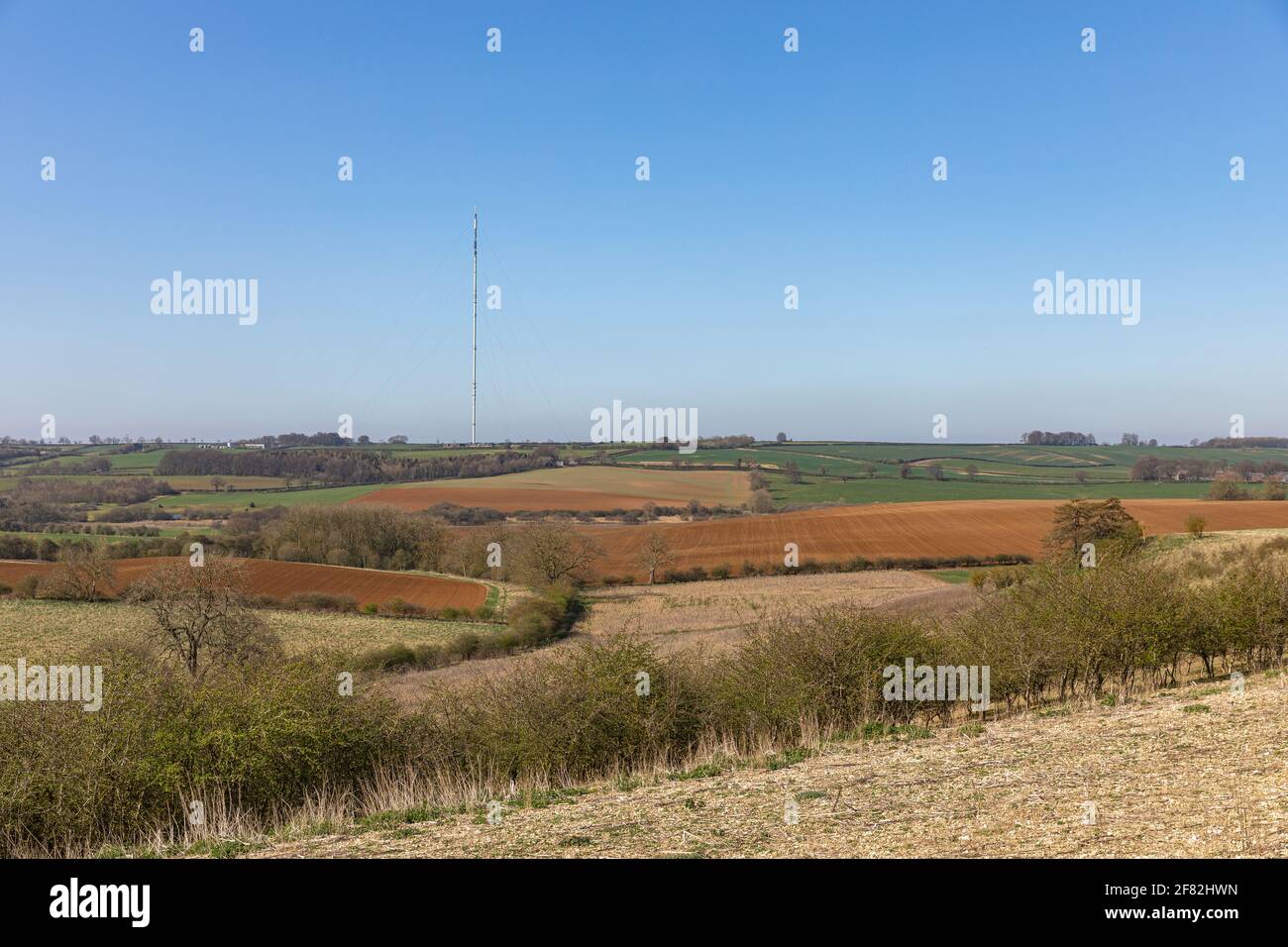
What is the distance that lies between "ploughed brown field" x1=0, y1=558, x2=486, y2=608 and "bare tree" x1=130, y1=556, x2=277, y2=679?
23411 millimetres

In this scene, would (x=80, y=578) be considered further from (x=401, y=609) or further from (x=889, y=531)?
(x=889, y=531)

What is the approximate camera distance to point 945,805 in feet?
33.2

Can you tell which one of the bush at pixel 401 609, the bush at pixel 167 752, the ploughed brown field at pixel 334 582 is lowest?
the bush at pixel 401 609

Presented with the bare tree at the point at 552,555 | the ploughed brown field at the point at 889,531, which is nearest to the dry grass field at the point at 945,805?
the bare tree at the point at 552,555

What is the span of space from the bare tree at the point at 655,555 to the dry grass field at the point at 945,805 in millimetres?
55292

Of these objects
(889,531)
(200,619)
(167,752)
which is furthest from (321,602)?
(889,531)

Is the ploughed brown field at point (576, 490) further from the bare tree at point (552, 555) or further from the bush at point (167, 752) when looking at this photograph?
the bush at point (167, 752)

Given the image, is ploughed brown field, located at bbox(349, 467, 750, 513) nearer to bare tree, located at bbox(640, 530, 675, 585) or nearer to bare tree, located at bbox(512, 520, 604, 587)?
bare tree, located at bbox(512, 520, 604, 587)

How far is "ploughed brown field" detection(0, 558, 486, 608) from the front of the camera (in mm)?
58875

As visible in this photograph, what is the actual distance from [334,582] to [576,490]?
1595 inches

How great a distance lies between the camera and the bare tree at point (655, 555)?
228ft

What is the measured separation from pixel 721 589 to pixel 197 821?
53.7 metres
